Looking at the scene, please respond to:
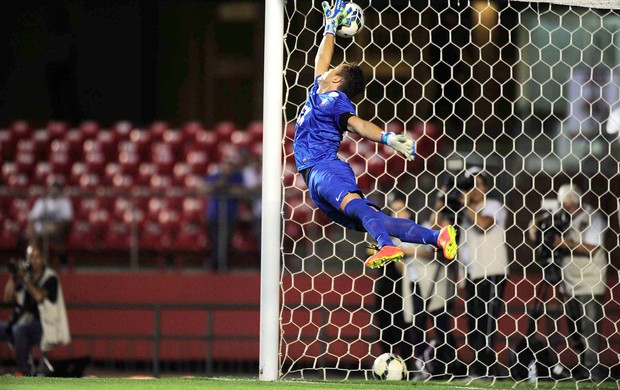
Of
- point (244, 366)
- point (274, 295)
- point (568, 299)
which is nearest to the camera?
point (274, 295)

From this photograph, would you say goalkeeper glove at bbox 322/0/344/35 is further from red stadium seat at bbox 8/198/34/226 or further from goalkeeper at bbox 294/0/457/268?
red stadium seat at bbox 8/198/34/226

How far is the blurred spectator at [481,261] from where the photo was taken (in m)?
7.28

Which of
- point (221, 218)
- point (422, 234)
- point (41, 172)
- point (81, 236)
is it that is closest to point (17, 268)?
point (81, 236)

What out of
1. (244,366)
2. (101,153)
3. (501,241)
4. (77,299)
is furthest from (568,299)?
(101,153)

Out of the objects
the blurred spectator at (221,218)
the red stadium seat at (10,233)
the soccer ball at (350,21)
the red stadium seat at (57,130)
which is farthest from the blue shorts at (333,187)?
the red stadium seat at (57,130)

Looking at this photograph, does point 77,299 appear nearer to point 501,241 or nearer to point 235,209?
point 235,209

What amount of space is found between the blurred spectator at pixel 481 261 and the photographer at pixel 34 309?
3471mm

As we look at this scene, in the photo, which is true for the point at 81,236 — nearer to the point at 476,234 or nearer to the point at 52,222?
the point at 52,222

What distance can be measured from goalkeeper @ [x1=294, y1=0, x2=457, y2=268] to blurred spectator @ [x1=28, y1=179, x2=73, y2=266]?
5.06 metres

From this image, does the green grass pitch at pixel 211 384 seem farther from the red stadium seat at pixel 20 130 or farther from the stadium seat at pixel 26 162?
the red stadium seat at pixel 20 130

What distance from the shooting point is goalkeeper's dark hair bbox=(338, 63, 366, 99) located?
5695mm

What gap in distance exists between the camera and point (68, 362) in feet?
28.8

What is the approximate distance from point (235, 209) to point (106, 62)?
19.6ft

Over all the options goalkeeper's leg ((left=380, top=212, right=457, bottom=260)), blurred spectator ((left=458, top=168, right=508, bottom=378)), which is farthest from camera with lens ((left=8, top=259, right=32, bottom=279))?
goalkeeper's leg ((left=380, top=212, right=457, bottom=260))
